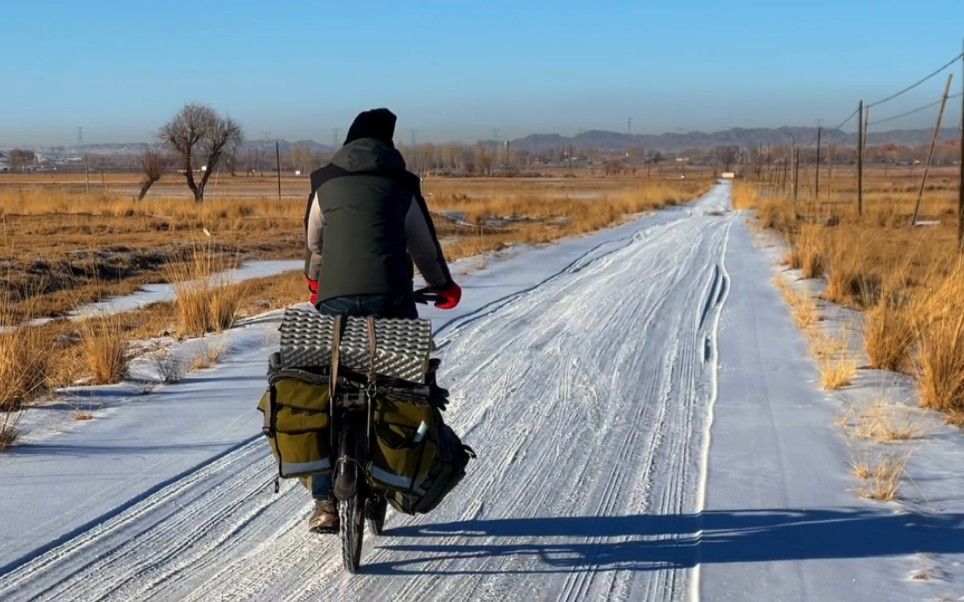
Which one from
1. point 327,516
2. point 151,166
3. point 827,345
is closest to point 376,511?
point 327,516

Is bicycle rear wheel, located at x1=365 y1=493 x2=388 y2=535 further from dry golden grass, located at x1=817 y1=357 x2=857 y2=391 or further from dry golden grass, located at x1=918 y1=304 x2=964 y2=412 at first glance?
dry golden grass, located at x1=817 y1=357 x2=857 y2=391

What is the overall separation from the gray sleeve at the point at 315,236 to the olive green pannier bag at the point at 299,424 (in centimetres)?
68

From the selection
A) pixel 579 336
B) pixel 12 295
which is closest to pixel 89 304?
pixel 12 295

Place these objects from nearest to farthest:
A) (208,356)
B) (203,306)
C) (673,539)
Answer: (673,539) < (208,356) < (203,306)

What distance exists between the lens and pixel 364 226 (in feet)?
14.6

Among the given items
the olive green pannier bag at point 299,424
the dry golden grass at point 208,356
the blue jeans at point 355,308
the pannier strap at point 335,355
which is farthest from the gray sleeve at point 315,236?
the dry golden grass at point 208,356

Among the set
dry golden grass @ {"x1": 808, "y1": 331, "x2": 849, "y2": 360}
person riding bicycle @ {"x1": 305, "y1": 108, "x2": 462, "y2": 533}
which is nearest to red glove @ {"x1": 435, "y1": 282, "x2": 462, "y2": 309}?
person riding bicycle @ {"x1": 305, "y1": 108, "x2": 462, "y2": 533}

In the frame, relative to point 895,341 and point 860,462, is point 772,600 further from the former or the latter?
point 895,341

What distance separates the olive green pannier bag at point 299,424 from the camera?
4.18 m

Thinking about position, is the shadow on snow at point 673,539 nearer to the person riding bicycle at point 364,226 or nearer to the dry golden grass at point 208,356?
the person riding bicycle at point 364,226

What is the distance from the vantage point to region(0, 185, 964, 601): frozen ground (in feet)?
14.9

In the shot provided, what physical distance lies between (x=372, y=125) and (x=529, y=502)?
2436 millimetres

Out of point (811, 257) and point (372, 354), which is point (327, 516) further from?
point (811, 257)

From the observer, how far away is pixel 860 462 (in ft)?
21.1
